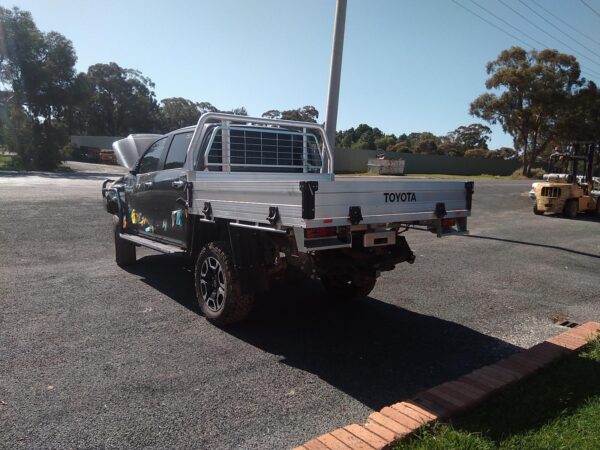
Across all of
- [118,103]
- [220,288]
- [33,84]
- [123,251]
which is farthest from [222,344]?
[118,103]

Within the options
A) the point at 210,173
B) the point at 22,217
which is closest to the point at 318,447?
the point at 210,173

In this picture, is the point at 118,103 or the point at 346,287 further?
the point at 118,103

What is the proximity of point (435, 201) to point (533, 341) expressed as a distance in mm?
1819

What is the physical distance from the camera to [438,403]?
11.5 feet

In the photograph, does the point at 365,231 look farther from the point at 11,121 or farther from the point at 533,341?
the point at 11,121

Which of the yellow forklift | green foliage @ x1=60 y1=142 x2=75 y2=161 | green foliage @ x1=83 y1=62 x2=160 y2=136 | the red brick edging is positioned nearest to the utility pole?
the red brick edging

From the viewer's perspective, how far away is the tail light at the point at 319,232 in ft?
13.4

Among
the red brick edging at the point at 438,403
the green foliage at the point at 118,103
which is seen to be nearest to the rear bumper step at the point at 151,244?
the red brick edging at the point at 438,403

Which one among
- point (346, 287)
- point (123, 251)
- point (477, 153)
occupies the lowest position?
point (346, 287)

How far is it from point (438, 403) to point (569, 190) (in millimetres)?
18900

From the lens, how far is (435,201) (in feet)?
16.4

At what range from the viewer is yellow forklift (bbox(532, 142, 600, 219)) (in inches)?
763

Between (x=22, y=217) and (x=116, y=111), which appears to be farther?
(x=116, y=111)

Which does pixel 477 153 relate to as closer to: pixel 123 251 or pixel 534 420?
pixel 123 251
